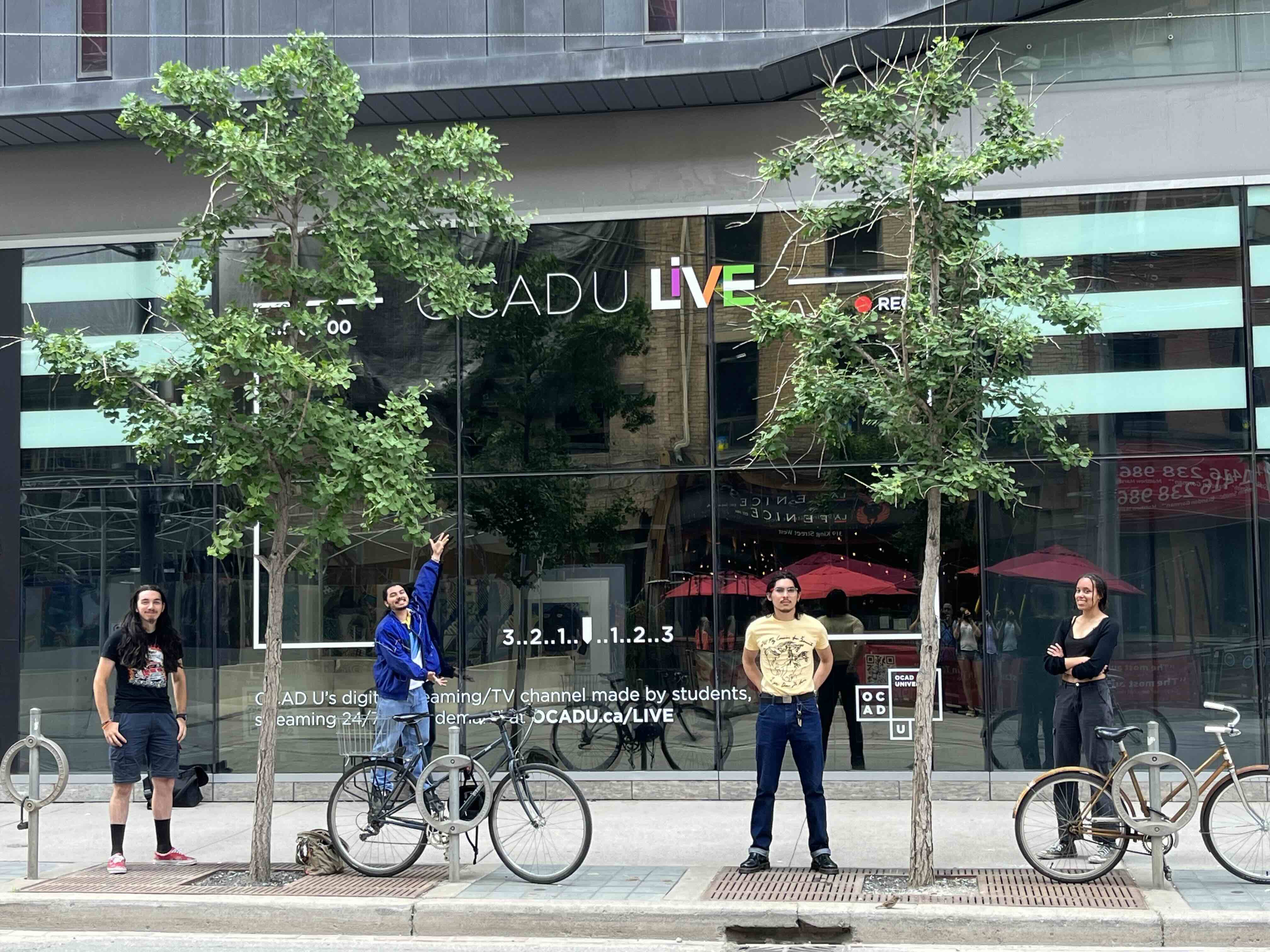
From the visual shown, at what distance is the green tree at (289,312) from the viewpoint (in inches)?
343

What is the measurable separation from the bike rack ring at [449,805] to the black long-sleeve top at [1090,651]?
3.67 metres

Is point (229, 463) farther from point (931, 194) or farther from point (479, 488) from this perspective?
point (931, 194)

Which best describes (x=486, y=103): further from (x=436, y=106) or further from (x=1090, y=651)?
(x=1090, y=651)

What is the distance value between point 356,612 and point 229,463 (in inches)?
152

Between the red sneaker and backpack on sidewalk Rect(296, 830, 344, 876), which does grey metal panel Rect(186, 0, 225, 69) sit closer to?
the red sneaker

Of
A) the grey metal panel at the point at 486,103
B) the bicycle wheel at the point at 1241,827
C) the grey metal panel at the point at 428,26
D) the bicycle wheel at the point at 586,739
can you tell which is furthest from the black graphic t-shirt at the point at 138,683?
the bicycle wheel at the point at 1241,827

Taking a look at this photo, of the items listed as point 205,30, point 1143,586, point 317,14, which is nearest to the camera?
point 1143,586

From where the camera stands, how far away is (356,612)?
40.3 ft

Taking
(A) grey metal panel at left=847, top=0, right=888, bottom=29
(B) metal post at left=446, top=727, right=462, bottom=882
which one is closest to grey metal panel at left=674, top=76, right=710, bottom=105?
(A) grey metal panel at left=847, top=0, right=888, bottom=29

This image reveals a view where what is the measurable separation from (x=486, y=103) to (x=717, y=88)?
2.10 meters

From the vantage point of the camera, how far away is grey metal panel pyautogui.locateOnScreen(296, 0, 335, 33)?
12.4 metres

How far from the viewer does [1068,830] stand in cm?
812

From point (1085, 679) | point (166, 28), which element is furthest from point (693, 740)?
point (166, 28)

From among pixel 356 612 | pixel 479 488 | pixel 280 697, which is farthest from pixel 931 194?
pixel 280 697
